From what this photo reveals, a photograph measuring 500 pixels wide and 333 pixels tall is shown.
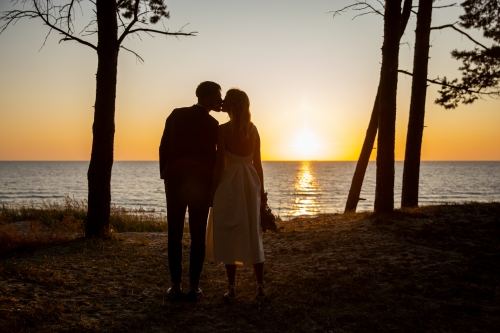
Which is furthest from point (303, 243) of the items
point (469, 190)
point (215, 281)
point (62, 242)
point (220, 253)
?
point (469, 190)

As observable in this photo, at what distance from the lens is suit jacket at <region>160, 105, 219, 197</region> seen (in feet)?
16.0

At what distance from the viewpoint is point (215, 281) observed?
620cm

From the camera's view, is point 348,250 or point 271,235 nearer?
point 348,250

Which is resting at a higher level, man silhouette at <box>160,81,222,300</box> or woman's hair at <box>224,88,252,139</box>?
woman's hair at <box>224,88,252,139</box>

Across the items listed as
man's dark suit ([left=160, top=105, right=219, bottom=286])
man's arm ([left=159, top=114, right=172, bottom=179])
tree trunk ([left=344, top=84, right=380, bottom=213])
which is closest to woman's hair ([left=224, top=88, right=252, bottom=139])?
man's dark suit ([left=160, top=105, right=219, bottom=286])

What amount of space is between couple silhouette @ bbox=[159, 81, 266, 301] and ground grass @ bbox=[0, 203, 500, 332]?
27.5 inches

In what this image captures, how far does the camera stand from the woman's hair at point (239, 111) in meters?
4.83

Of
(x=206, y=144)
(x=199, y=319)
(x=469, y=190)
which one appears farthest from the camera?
(x=469, y=190)

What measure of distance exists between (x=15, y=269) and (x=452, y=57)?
12.2m

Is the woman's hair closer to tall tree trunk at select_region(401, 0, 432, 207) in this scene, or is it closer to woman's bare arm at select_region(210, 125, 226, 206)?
woman's bare arm at select_region(210, 125, 226, 206)

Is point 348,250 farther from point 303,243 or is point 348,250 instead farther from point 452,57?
point 452,57

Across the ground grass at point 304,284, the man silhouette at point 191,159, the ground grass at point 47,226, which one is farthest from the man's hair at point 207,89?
the ground grass at point 47,226

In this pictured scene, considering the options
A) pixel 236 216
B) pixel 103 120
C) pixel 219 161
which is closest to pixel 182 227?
pixel 236 216

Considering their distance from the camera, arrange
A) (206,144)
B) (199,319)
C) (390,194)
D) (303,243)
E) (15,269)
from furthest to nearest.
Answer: (390,194)
(303,243)
(15,269)
(206,144)
(199,319)
